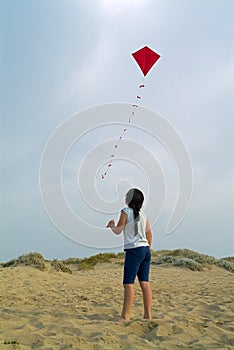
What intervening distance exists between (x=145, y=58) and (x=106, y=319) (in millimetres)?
4826

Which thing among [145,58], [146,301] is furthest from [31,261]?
[146,301]

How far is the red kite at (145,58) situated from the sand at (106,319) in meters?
4.28

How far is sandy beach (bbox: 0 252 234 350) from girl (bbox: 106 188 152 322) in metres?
0.28

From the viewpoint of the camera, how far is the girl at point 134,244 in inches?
181

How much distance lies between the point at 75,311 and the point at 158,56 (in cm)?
475

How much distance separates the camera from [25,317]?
Result: 486cm

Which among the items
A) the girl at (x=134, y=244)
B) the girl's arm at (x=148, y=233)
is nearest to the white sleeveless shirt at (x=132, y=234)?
the girl at (x=134, y=244)

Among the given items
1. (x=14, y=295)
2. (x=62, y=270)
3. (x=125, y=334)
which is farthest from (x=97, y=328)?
(x=62, y=270)

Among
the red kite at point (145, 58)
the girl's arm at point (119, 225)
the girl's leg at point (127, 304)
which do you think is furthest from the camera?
the red kite at point (145, 58)

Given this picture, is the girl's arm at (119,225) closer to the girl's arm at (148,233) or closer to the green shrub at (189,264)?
the girl's arm at (148,233)

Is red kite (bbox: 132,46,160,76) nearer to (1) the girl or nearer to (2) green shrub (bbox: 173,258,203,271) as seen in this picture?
(1) the girl

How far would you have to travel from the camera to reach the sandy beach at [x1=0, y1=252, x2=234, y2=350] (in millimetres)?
3633

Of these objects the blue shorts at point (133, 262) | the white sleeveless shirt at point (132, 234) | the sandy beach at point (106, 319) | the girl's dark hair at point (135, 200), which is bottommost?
the sandy beach at point (106, 319)

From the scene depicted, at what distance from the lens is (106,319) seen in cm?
484
